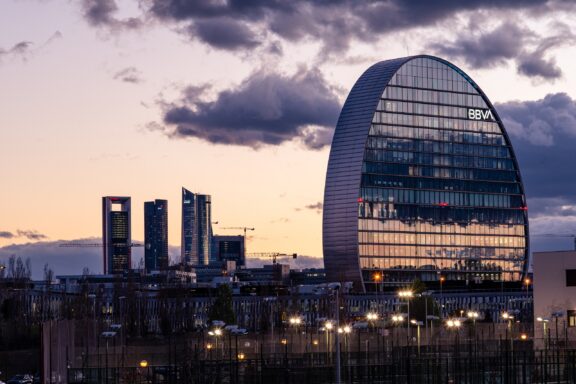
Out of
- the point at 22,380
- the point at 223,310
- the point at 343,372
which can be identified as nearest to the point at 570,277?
the point at 343,372

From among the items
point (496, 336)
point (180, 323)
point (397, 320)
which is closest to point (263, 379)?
point (496, 336)

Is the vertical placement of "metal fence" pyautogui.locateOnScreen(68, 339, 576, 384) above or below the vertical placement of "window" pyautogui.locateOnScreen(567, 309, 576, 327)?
below

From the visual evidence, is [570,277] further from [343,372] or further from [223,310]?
[223,310]

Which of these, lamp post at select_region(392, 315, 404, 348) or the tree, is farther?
the tree

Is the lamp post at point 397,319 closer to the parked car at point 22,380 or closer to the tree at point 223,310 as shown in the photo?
the tree at point 223,310

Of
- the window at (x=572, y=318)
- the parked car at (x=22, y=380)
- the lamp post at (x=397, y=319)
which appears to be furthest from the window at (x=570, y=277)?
the parked car at (x=22, y=380)

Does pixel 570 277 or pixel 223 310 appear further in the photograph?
pixel 223 310

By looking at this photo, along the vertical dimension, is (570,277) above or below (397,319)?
above

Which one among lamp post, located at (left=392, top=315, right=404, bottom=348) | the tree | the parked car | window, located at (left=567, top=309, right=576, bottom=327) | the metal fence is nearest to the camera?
the metal fence

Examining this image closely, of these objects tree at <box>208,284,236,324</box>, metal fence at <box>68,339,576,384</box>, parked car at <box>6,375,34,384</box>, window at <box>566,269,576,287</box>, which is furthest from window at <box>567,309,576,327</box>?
tree at <box>208,284,236,324</box>

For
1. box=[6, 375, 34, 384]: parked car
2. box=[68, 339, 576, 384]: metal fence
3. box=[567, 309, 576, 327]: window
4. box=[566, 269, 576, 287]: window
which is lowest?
box=[6, 375, 34, 384]: parked car

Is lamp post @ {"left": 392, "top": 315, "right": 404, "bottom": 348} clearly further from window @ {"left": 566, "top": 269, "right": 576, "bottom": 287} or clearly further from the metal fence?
the metal fence

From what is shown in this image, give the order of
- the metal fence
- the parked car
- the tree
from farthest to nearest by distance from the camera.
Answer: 1. the tree
2. the parked car
3. the metal fence

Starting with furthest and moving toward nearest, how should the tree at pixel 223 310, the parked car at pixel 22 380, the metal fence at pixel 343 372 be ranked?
the tree at pixel 223 310 < the parked car at pixel 22 380 < the metal fence at pixel 343 372
